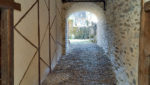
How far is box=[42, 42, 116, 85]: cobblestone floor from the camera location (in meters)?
4.56

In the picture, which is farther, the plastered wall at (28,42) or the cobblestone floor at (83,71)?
the cobblestone floor at (83,71)

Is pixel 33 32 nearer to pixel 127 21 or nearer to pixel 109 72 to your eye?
pixel 127 21

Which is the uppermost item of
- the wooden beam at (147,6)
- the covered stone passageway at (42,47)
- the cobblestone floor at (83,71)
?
the wooden beam at (147,6)

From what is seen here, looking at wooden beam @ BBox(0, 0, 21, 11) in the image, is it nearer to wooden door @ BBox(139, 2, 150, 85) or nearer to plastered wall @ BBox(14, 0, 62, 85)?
plastered wall @ BBox(14, 0, 62, 85)

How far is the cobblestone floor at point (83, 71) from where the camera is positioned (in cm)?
456

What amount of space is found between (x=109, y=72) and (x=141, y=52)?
2712mm

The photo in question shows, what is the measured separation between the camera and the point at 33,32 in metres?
3.47

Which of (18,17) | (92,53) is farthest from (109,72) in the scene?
(18,17)

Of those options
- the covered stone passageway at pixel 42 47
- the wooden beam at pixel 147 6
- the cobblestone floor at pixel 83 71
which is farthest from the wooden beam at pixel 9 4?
the cobblestone floor at pixel 83 71

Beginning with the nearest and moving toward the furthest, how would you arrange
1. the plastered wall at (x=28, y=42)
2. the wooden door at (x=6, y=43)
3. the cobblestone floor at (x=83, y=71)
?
the wooden door at (x=6, y=43)
the plastered wall at (x=28, y=42)
the cobblestone floor at (x=83, y=71)

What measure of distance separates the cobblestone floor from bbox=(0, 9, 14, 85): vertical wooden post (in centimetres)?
196

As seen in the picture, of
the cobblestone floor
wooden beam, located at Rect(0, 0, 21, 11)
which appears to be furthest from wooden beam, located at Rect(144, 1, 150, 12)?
the cobblestone floor

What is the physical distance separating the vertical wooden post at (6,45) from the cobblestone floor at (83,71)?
1963 mm

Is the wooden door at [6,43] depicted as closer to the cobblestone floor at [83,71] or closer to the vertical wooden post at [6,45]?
the vertical wooden post at [6,45]
